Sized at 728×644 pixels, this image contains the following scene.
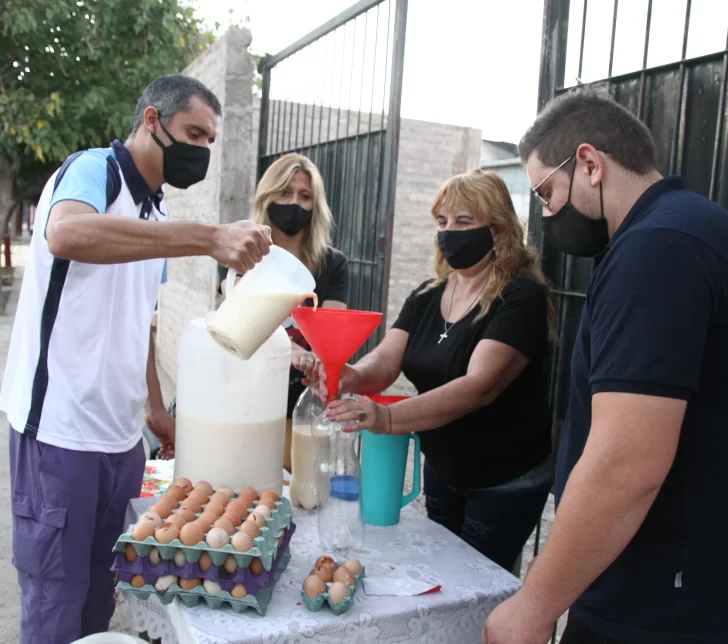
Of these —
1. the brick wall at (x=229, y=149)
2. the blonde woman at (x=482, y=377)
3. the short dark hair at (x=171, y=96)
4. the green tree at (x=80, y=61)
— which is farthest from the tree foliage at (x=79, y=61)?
the blonde woman at (x=482, y=377)

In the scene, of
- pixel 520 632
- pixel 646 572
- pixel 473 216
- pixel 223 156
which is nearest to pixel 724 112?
pixel 473 216

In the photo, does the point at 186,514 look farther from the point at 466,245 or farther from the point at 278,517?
the point at 466,245

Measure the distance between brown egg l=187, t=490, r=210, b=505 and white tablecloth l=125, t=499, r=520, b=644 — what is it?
22 cm

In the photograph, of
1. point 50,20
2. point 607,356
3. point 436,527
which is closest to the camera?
point 607,356

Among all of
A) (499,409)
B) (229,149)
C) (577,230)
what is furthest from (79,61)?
(577,230)

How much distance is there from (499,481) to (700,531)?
0.90 metres

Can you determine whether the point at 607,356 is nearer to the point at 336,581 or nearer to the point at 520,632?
the point at 520,632

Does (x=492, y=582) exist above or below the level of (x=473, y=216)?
below

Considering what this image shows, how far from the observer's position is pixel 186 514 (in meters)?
1.41

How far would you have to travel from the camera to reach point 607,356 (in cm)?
105

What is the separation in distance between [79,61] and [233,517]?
34.0ft

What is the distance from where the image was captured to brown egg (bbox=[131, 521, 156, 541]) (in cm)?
130

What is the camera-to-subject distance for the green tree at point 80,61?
361 inches

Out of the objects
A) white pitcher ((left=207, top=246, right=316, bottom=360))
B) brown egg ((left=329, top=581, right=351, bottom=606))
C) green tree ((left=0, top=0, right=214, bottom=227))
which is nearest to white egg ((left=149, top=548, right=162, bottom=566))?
brown egg ((left=329, top=581, right=351, bottom=606))
